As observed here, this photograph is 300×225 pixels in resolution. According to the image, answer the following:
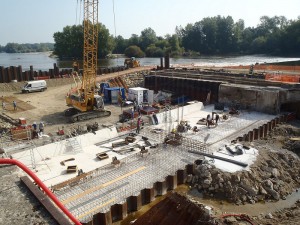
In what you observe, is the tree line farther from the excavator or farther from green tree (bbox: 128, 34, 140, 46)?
the excavator

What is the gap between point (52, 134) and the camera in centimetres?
2016

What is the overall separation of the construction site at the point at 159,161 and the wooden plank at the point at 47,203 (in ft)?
0.08

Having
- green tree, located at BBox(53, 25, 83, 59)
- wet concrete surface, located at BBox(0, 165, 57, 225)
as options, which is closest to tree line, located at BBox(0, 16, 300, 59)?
green tree, located at BBox(53, 25, 83, 59)

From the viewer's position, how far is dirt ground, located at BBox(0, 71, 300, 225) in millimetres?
7195

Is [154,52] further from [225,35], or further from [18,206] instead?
[18,206]

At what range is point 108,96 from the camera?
3100cm

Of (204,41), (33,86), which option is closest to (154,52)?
(204,41)

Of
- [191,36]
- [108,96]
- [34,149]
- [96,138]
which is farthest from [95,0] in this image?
[191,36]

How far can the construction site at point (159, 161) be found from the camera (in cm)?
1088

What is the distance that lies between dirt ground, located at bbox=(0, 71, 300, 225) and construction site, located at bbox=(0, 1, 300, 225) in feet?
0.13

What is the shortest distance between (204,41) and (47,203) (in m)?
110

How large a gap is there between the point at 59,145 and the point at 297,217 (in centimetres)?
1225

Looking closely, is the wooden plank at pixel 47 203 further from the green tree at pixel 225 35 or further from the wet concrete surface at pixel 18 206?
the green tree at pixel 225 35

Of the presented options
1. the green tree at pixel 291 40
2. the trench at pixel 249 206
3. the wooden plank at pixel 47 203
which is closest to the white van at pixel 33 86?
the trench at pixel 249 206
